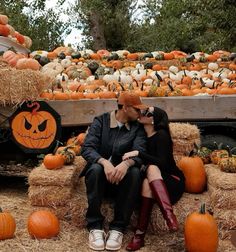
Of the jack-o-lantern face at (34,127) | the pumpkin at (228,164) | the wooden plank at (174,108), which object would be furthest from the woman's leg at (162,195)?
the jack-o-lantern face at (34,127)

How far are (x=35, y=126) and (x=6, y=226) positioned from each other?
1753 millimetres

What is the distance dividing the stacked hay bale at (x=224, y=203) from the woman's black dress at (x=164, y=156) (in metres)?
0.32

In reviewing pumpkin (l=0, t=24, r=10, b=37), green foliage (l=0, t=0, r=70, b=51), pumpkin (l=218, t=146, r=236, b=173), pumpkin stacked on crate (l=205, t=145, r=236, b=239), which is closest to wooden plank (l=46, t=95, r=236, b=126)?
pumpkin (l=218, t=146, r=236, b=173)

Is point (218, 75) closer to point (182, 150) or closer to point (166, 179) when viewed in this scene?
point (182, 150)

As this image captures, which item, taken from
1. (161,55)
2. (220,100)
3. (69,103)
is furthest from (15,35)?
(220,100)

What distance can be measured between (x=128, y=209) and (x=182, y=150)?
1253 millimetres

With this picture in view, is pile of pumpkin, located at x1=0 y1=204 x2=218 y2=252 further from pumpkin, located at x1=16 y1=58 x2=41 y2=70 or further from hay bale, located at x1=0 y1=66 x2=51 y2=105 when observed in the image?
pumpkin, located at x1=16 y1=58 x2=41 y2=70

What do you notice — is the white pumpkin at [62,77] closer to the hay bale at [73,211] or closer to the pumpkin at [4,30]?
the pumpkin at [4,30]

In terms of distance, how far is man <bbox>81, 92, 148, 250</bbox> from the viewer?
4426 mm

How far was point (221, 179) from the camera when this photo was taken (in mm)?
4633

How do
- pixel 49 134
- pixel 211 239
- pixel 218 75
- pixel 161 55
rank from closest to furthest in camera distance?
pixel 211 239, pixel 49 134, pixel 218 75, pixel 161 55

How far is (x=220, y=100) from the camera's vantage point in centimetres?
609

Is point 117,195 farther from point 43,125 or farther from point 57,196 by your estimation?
point 43,125

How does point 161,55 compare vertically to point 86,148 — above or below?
above
